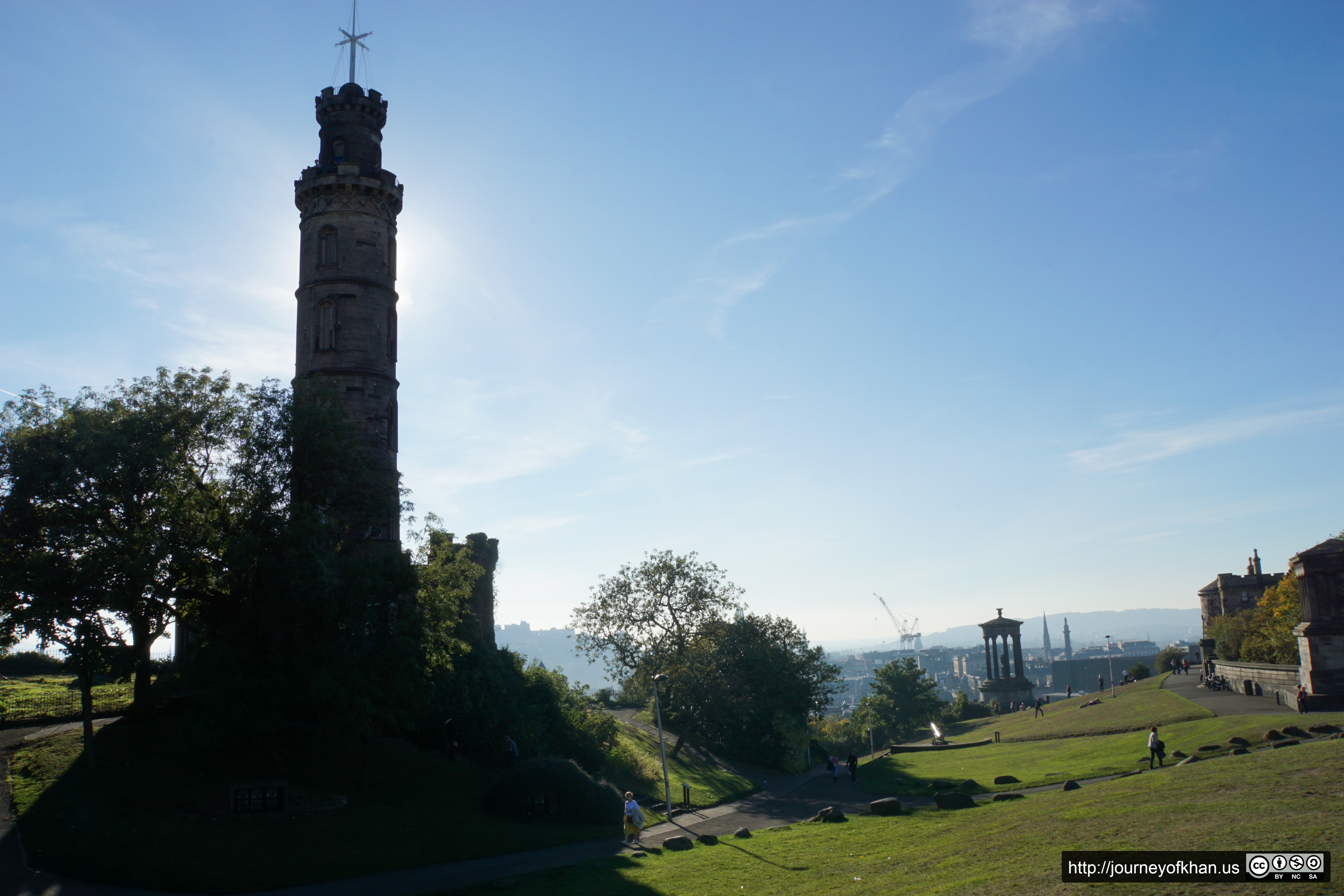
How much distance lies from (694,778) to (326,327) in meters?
28.3

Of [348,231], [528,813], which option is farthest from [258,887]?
[348,231]

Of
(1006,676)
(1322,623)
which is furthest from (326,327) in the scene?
(1006,676)

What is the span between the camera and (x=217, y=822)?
24.1 meters

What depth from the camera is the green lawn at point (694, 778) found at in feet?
123

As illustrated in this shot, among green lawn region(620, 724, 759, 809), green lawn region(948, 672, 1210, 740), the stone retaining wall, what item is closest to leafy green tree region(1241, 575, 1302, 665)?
the stone retaining wall

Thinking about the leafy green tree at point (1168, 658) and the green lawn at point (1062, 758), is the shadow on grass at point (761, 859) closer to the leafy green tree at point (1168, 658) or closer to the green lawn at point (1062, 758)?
the green lawn at point (1062, 758)

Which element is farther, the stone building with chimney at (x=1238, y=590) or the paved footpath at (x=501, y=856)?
the stone building with chimney at (x=1238, y=590)

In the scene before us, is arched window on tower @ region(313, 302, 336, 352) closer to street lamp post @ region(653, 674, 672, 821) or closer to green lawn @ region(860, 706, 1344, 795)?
street lamp post @ region(653, 674, 672, 821)

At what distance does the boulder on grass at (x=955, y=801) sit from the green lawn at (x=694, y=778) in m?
11.5

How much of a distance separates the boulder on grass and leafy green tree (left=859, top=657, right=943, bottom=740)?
56.4 m

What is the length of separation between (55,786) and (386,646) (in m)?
9.85

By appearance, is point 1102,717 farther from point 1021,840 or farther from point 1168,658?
point 1168,658

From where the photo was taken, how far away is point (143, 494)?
86.4 feet

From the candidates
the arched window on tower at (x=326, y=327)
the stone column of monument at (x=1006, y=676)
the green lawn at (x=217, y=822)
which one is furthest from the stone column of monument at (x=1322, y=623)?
the stone column of monument at (x=1006, y=676)
